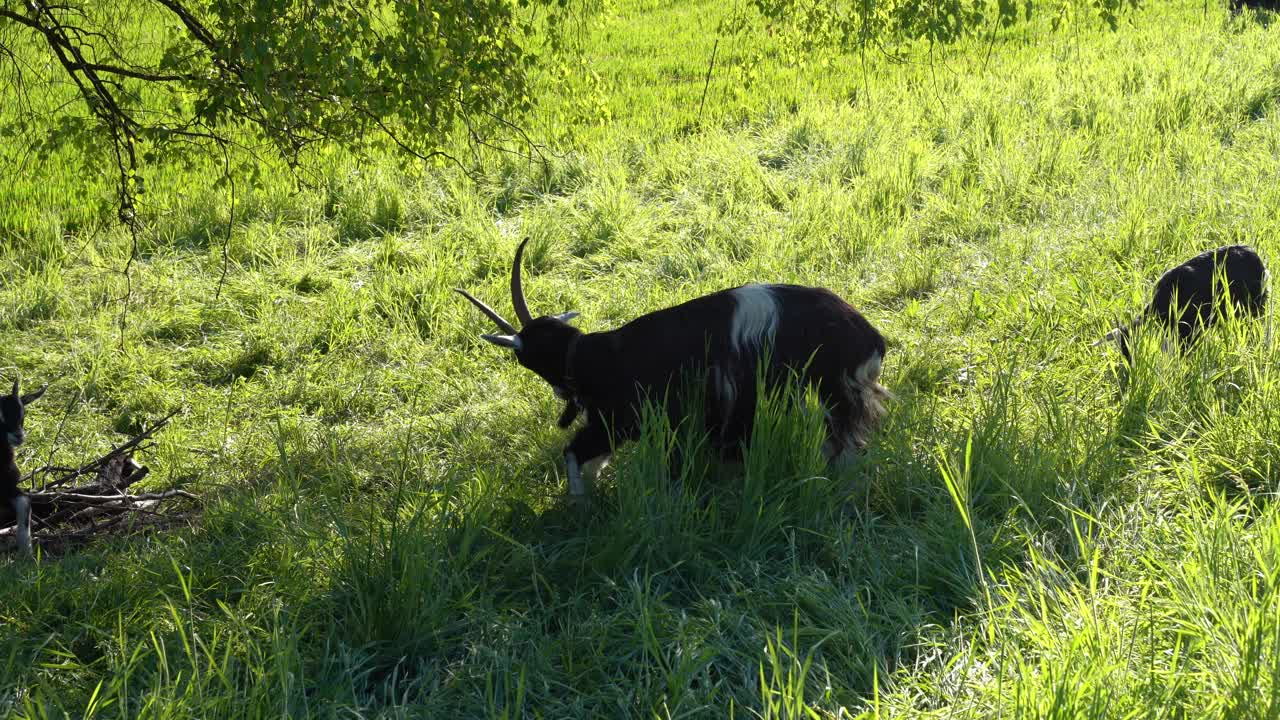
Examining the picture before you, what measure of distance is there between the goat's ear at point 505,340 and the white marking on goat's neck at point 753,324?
84 cm

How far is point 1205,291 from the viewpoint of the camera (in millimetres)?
5273

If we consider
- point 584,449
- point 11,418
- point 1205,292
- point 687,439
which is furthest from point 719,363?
point 11,418

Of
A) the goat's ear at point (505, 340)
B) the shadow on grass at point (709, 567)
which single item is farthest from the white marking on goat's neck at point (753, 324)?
the goat's ear at point (505, 340)

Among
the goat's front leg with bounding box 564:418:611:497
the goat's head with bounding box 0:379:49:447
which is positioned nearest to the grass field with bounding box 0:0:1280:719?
the goat's front leg with bounding box 564:418:611:497

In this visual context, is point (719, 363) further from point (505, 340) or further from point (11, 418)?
point (11, 418)

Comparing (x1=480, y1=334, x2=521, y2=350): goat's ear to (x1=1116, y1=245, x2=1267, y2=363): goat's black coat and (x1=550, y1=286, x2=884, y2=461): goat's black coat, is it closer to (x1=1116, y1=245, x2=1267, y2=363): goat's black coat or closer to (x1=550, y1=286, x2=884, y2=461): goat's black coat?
(x1=550, y1=286, x2=884, y2=461): goat's black coat

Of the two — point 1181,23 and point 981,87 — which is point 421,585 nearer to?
point 981,87

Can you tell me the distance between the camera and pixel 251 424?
20.7ft

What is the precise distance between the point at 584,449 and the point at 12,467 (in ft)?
7.72

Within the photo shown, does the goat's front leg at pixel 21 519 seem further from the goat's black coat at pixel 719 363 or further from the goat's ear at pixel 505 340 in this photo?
the goat's black coat at pixel 719 363

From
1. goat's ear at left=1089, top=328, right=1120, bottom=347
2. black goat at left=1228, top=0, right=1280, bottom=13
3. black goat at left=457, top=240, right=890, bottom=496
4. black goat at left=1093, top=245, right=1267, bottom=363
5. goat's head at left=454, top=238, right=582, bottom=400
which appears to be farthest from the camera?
black goat at left=1228, top=0, right=1280, bottom=13

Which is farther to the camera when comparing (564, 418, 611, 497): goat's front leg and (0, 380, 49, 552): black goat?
(0, 380, 49, 552): black goat

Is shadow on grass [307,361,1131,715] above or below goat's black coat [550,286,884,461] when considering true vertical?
below

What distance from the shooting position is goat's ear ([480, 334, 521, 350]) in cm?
446
